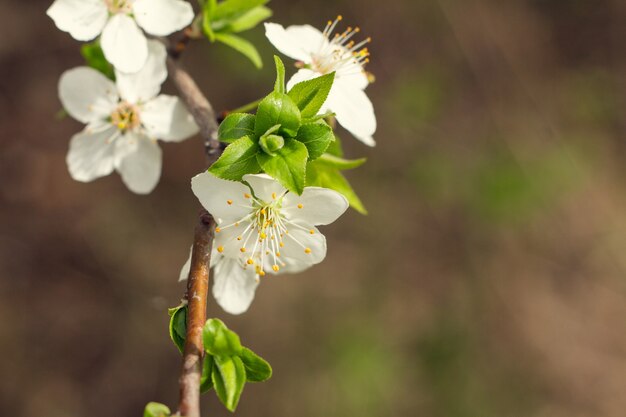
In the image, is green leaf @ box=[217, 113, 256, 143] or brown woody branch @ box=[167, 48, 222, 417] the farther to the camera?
green leaf @ box=[217, 113, 256, 143]

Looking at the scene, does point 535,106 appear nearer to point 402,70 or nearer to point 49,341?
point 402,70

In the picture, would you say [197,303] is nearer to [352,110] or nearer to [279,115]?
[279,115]

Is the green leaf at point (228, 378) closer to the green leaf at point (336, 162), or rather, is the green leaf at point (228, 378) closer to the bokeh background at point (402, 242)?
the green leaf at point (336, 162)

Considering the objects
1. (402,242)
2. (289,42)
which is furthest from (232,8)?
(402,242)

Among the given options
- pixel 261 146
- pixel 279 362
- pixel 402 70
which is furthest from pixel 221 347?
pixel 402 70

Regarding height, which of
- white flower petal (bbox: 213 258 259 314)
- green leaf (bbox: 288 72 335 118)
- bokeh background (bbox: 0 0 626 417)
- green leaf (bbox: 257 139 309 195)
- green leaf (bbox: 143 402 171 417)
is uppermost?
green leaf (bbox: 288 72 335 118)

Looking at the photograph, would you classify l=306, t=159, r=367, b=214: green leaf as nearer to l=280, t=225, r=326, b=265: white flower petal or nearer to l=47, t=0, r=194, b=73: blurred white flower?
l=280, t=225, r=326, b=265: white flower petal

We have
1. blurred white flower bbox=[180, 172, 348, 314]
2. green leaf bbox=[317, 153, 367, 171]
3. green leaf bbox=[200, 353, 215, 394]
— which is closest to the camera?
green leaf bbox=[200, 353, 215, 394]

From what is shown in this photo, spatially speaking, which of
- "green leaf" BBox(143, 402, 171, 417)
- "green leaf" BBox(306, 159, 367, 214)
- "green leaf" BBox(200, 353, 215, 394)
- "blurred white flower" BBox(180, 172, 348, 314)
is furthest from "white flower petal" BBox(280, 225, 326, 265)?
"green leaf" BBox(143, 402, 171, 417)
